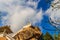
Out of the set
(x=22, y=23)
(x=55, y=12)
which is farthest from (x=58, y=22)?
(x=22, y=23)

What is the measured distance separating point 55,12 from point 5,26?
186 centimetres

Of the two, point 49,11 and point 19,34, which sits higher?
point 49,11

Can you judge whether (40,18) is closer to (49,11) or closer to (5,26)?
(49,11)

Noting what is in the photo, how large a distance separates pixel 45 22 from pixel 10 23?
1.25 metres

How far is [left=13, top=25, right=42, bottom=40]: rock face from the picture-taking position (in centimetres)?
1019

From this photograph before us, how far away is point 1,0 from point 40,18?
5.17ft

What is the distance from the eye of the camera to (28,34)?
1018cm

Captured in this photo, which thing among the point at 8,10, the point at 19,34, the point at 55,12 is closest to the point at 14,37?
the point at 19,34

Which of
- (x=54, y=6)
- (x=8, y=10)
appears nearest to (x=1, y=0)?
(x=8, y=10)

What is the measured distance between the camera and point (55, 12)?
34.6ft

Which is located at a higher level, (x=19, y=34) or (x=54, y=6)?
(x=54, y=6)

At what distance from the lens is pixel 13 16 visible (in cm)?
1054

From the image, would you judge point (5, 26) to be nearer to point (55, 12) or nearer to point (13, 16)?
point (13, 16)

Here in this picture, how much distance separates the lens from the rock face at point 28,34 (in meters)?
10.2
